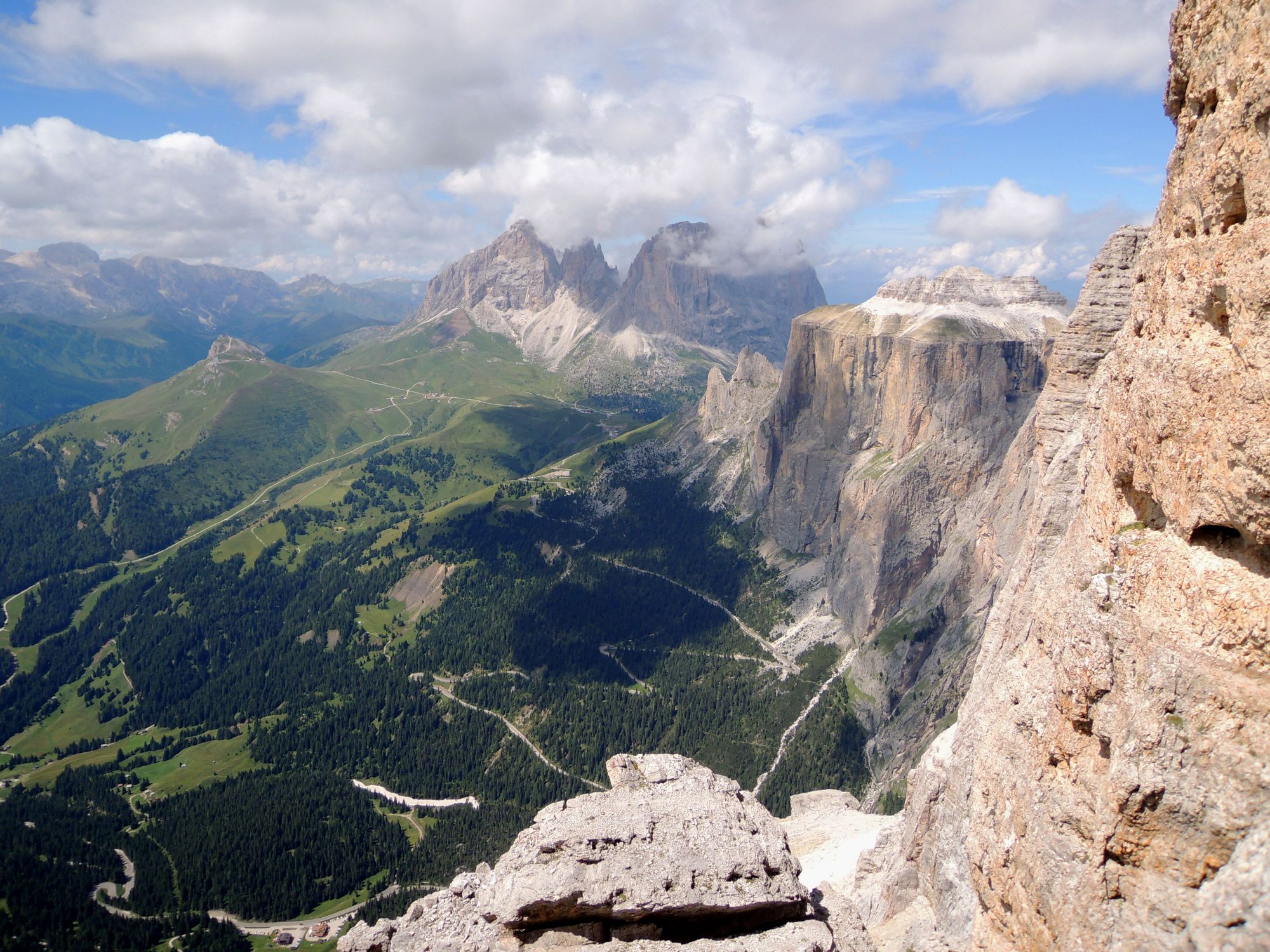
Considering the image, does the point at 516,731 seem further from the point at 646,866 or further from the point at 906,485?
the point at 646,866

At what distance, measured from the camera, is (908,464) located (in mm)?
145000

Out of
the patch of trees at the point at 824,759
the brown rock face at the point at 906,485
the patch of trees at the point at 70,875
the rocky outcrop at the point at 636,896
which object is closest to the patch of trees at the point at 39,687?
the patch of trees at the point at 70,875

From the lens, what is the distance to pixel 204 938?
94.7 m

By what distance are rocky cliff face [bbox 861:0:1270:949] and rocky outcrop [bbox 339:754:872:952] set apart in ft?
26.2

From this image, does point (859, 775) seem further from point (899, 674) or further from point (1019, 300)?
point (1019, 300)

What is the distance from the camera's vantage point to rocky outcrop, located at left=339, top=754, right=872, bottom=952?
27672mm

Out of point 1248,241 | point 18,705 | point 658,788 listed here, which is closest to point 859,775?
point 658,788

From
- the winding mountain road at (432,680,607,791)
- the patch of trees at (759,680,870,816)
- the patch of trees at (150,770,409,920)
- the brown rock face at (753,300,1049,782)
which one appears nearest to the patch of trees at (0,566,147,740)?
the patch of trees at (150,770,409,920)

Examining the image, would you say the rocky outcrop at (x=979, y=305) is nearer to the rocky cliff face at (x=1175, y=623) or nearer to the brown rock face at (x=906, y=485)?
the brown rock face at (x=906, y=485)

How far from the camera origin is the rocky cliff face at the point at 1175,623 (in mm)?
16594

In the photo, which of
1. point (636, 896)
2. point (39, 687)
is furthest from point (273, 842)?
point (39, 687)

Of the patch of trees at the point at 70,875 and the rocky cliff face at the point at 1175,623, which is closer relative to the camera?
the rocky cliff face at the point at 1175,623

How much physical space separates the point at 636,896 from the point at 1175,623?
21123 mm

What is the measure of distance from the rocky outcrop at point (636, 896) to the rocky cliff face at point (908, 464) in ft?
276
